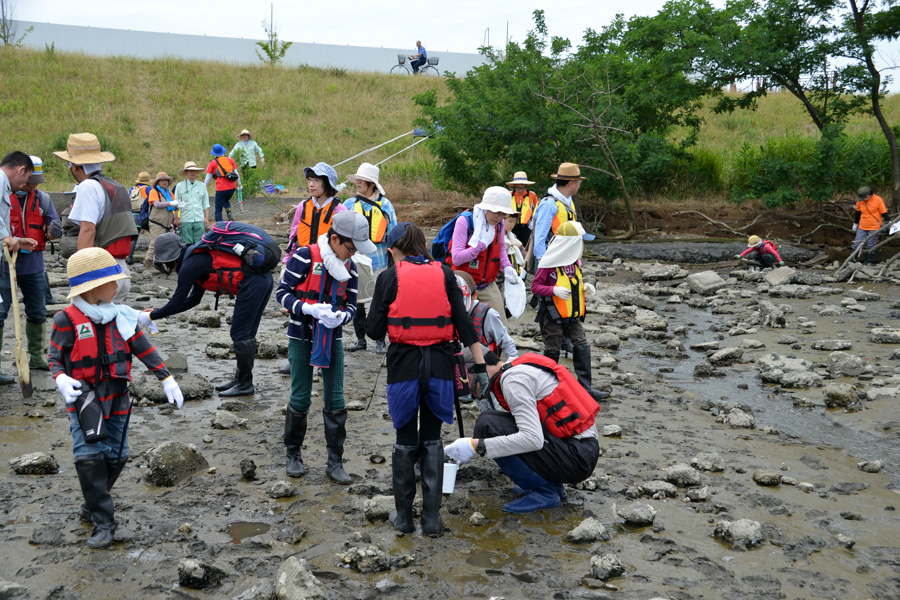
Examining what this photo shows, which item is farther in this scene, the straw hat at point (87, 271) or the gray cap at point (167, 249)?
the gray cap at point (167, 249)

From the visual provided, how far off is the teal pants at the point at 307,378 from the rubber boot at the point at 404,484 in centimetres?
81

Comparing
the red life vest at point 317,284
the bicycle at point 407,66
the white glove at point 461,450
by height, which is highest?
the bicycle at point 407,66

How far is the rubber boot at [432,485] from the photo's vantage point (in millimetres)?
4164

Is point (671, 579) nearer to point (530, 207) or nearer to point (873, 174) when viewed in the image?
point (530, 207)

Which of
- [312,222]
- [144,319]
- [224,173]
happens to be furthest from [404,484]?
[224,173]

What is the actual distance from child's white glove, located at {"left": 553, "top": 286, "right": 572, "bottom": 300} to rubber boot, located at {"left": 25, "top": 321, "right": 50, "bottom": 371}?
4744 mm

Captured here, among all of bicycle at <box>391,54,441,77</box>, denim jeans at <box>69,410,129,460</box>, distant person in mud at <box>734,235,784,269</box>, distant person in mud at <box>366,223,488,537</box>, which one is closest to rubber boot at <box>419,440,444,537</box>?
distant person in mud at <box>366,223,488,537</box>

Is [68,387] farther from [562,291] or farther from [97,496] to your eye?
[562,291]

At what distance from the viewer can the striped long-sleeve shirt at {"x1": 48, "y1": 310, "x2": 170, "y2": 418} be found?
153 inches

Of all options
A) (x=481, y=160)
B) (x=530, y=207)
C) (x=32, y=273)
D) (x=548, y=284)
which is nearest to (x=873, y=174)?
(x=481, y=160)

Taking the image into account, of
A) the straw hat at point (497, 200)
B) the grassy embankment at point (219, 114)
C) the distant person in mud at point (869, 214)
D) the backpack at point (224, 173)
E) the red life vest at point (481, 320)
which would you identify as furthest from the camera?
the grassy embankment at point (219, 114)

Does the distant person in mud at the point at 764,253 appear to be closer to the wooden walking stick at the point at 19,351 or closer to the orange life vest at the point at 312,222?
the orange life vest at the point at 312,222

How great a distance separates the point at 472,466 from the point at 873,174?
51.9 feet

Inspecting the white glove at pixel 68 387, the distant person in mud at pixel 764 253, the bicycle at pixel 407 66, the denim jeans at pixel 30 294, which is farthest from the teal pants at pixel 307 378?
the bicycle at pixel 407 66
